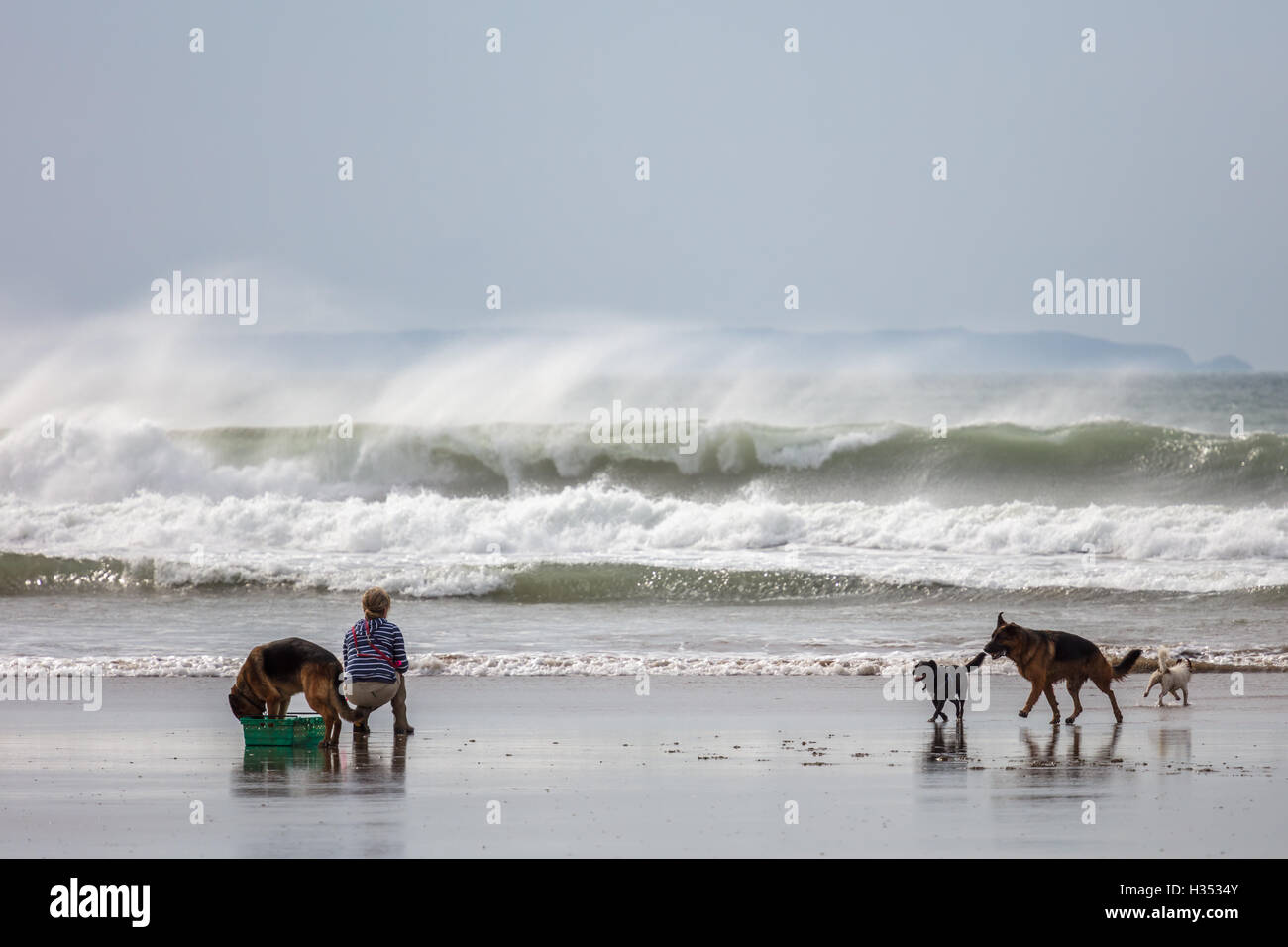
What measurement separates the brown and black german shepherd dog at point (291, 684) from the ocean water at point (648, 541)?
15.1 ft

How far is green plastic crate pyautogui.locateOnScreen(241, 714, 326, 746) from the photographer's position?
9094mm

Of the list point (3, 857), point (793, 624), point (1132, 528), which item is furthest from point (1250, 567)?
point (3, 857)

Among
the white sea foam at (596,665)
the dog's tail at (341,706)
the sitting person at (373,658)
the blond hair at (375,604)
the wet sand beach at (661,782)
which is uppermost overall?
the blond hair at (375,604)

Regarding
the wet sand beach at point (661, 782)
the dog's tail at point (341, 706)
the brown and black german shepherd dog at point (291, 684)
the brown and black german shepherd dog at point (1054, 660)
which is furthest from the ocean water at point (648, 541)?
the dog's tail at point (341, 706)

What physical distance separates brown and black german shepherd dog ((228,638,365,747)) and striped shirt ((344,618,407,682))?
0.43ft

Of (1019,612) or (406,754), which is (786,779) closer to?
(406,754)

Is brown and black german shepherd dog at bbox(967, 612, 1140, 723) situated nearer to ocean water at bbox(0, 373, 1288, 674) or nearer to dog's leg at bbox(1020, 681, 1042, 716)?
dog's leg at bbox(1020, 681, 1042, 716)

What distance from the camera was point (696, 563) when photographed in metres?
24.5

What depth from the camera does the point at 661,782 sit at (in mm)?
7832

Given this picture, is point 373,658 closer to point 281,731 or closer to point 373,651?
point 373,651

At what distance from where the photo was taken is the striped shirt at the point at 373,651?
9.42 metres

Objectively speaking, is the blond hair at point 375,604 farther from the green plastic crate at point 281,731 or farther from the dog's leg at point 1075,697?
the dog's leg at point 1075,697

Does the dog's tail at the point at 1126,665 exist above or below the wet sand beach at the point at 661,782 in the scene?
above
